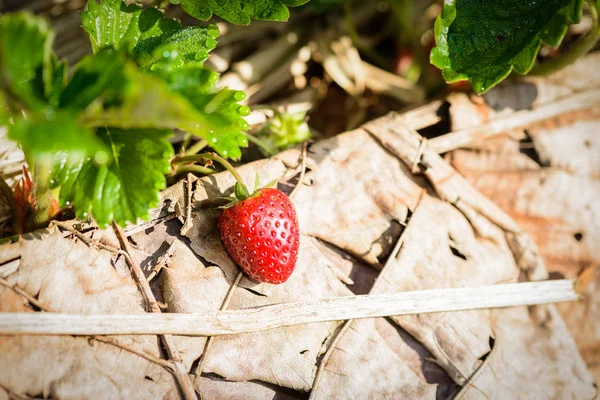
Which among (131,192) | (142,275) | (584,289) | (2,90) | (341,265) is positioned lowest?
(584,289)

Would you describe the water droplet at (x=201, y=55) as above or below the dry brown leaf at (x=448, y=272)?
above

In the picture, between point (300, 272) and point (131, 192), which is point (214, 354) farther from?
point (131, 192)

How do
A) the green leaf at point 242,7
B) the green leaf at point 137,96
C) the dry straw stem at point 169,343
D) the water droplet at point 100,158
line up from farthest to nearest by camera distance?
the green leaf at point 242,7 → the dry straw stem at point 169,343 → the water droplet at point 100,158 → the green leaf at point 137,96

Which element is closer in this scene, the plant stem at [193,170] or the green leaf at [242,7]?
the green leaf at [242,7]

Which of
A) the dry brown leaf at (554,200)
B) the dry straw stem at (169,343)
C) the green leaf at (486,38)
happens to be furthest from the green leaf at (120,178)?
the dry brown leaf at (554,200)

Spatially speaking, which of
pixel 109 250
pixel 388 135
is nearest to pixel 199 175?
pixel 109 250

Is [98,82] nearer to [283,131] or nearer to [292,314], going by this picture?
[292,314]

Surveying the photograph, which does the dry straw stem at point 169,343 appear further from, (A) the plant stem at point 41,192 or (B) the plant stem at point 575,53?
(B) the plant stem at point 575,53
